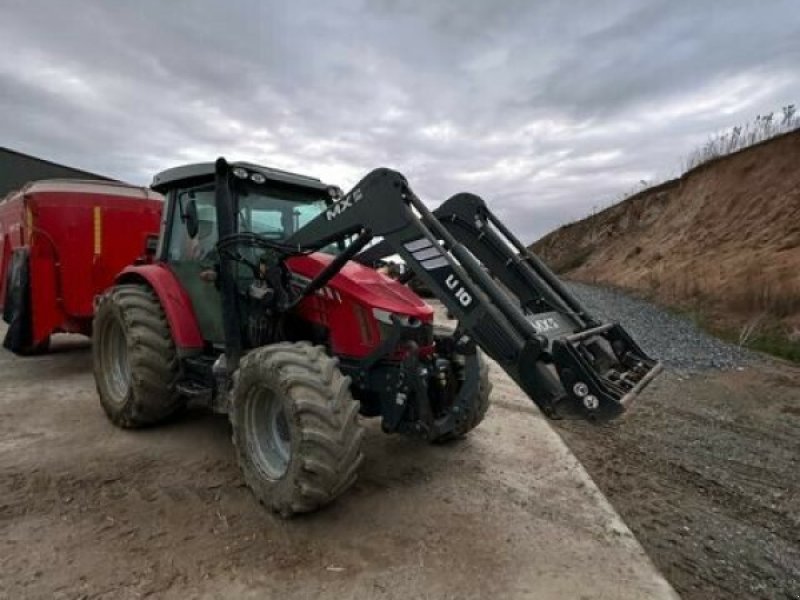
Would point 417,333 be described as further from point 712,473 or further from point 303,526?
point 712,473

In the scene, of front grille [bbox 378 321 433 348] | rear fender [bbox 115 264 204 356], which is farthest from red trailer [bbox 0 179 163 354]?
front grille [bbox 378 321 433 348]

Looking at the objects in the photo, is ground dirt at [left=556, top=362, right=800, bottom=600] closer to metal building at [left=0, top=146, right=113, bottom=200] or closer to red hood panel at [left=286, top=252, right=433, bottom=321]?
red hood panel at [left=286, top=252, right=433, bottom=321]

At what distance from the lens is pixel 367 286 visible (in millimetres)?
3762

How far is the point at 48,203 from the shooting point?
6.79 meters

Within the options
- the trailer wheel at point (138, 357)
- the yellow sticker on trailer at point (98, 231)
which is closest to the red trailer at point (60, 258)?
the yellow sticker on trailer at point (98, 231)

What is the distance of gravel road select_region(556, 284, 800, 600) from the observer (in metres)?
3.04

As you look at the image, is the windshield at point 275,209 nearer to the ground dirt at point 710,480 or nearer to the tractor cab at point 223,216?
the tractor cab at point 223,216

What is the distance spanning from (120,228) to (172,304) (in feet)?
10.8

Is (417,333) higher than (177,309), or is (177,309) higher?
(177,309)

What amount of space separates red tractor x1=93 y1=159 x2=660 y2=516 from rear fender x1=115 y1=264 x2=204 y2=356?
0.01 m

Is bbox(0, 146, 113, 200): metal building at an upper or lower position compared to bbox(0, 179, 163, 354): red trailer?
upper

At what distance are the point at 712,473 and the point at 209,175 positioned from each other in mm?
4503

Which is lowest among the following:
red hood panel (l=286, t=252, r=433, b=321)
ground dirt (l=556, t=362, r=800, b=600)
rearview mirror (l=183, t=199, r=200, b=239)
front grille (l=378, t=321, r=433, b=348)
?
ground dirt (l=556, t=362, r=800, b=600)

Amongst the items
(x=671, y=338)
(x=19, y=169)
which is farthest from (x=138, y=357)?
(x=19, y=169)
